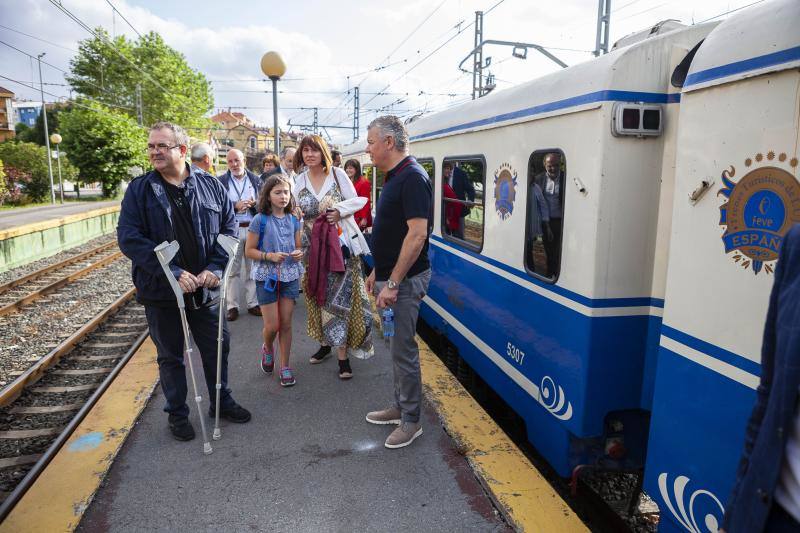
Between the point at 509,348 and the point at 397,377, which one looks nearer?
the point at 397,377

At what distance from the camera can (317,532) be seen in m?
2.63

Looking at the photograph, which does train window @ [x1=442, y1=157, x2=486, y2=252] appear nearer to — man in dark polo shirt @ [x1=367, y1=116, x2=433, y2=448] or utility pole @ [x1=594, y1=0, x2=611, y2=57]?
man in dark polo shirt @ [x1=367, y1=116, x2=433, y2=448]

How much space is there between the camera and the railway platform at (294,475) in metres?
2.72

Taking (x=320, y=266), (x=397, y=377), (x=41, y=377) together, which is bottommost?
(x=41, y=377)

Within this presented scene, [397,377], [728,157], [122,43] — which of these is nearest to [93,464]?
[397,377]

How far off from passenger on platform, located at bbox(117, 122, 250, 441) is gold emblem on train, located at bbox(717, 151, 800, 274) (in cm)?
283

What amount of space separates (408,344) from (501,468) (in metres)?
0.93

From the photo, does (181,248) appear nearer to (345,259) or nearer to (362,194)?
(345,259)

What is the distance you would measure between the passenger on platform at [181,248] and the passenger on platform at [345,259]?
92cm

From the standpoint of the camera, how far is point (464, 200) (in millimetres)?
4871

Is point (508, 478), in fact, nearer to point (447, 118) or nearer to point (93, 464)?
point (93, 464)

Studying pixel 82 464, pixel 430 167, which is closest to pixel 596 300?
pixel 82 464

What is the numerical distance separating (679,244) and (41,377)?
5839 millimetres

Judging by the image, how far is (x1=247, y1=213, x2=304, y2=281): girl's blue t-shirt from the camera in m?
4.25
